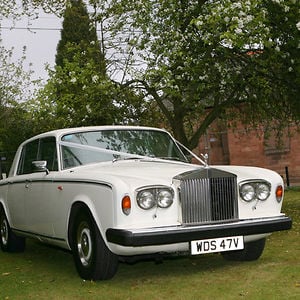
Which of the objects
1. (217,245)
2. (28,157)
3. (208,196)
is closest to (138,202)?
(208,196)

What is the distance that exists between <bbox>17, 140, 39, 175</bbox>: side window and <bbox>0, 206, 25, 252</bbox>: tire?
87 centimetres

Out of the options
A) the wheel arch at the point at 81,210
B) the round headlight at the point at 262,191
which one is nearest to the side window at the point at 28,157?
the wheel arch at the point at 81,210

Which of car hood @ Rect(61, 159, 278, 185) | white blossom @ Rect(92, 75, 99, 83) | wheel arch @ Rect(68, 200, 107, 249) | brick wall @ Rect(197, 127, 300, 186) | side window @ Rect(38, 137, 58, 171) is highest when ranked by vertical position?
white blossom @ Rect(92, 75, 99, 83)

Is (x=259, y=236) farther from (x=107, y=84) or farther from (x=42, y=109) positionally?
(x=42, y=109)

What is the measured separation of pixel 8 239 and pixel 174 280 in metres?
3.76

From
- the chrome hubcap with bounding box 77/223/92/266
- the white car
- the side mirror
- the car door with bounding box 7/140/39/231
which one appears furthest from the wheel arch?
the car door with bounding box 7/140/39/231

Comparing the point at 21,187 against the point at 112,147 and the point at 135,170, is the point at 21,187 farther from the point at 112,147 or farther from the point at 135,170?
the point at 135,170

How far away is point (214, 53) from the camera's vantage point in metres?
12.4

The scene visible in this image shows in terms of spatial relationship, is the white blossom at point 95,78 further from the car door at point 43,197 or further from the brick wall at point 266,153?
the brick wall at point 266,153

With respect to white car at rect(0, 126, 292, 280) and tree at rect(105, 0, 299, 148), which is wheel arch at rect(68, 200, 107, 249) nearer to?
white car at rect(0, 126, 292, 280)

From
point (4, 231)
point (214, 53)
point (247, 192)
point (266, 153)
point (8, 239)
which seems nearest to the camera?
point (247, 192)

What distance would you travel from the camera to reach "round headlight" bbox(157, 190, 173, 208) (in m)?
5.73

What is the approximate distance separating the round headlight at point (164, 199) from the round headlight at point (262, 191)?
3.58ft

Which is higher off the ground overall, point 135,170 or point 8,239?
point 135,170
